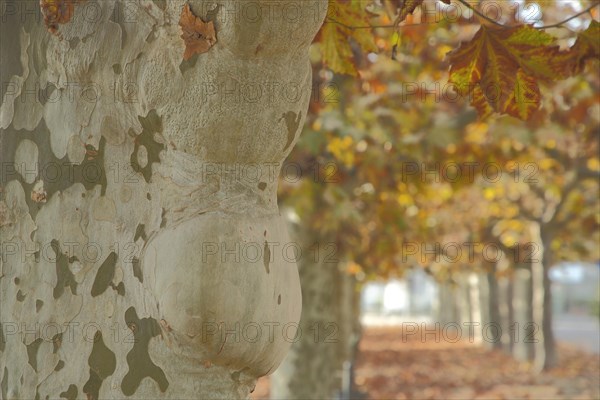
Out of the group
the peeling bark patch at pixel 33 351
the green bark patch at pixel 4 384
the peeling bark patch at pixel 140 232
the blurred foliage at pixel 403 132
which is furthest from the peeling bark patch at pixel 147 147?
the blurred foliage at pixel 403 132

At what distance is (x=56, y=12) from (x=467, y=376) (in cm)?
1551

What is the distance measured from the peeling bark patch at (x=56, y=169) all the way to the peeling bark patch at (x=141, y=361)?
34 cm

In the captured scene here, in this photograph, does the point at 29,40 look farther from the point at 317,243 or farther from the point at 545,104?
the point at 317,243

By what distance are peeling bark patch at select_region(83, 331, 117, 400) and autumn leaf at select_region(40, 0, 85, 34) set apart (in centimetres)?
78

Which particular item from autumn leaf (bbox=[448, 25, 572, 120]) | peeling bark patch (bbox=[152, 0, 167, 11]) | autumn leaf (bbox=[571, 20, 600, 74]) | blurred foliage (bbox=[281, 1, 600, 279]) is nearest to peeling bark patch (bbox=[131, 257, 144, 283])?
peeling bark patch (bbox=[152, 0, 167, 11])

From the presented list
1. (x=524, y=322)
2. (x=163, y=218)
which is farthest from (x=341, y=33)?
(x=524, y=322)

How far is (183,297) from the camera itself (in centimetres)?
185

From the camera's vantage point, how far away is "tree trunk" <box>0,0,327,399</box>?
189 centimetres

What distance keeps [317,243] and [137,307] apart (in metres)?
6.51

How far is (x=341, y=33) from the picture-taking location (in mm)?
3072

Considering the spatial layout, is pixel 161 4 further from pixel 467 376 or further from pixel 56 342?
pixel 467 376

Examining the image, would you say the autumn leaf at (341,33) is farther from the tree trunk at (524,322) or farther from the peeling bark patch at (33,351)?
the tree trunk at (524,322)

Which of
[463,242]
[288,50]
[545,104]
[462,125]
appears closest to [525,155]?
[462,125]

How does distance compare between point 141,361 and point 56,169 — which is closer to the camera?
point 141,361
